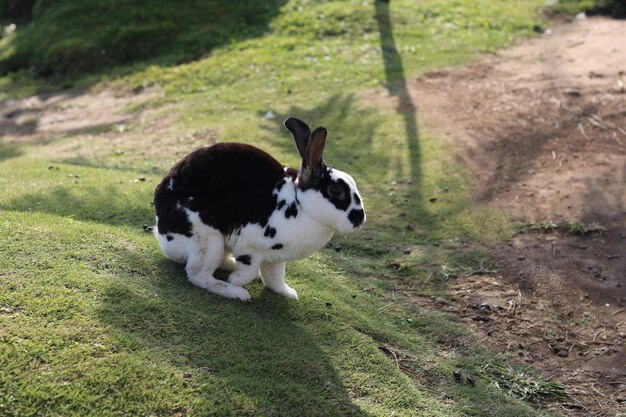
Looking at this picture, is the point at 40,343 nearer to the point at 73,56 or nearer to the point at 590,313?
the point at 590,313

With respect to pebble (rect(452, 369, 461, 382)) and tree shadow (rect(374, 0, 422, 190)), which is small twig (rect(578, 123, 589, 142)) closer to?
tree shadow (rect(374, 0, 422, 190))

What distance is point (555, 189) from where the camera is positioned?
8992 millimetres

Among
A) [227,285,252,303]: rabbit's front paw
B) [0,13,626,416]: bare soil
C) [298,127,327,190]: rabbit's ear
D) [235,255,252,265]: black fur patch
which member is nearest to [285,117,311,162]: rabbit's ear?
[298,127,327,190]: rabbit's ear

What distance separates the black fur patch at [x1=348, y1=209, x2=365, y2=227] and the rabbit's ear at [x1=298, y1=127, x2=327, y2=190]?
0.33 m

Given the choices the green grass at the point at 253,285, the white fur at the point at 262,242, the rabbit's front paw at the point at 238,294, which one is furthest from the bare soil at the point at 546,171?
the rabbit's front paw at the point at 238,294

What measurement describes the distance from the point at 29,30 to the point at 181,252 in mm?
12929

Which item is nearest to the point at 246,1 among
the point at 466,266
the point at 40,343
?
the point at 466,266

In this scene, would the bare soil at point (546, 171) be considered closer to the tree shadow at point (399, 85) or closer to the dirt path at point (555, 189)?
the dirt path at point (555, 189)

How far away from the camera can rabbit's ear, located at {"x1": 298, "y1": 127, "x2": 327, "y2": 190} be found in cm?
496

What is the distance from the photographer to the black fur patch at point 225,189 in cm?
542

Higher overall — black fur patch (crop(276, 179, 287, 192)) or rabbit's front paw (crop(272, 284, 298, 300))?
black fur patch (crop(276, 179, 287, 192))

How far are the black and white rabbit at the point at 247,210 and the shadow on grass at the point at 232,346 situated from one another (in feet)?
0.89

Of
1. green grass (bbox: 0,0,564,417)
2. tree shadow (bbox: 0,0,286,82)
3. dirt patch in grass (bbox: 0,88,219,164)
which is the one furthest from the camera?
tree shadow (bbox: 0,0,286,82)

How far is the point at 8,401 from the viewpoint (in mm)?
4184
